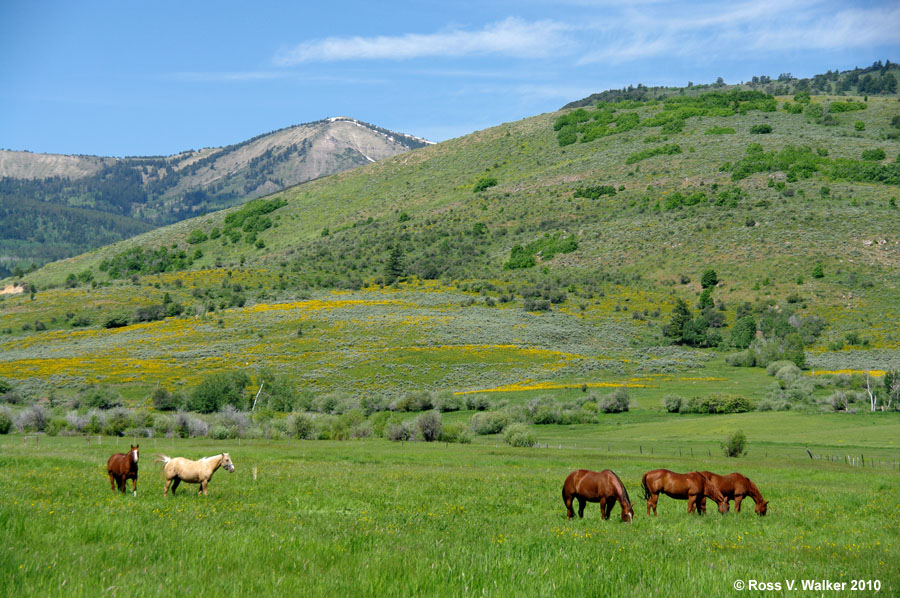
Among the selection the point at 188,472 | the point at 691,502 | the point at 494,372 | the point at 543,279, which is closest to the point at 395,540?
the point at 188,472

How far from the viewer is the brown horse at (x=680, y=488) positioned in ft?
57.1

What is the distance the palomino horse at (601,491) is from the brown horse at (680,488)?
2.40 meters

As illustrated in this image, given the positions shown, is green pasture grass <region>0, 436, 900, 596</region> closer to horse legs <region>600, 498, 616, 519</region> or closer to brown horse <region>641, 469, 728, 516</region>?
horse legs <region>600, 498, 616, 519</region>

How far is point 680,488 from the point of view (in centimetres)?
1744

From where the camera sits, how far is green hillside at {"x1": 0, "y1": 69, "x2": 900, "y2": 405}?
89.7 metres

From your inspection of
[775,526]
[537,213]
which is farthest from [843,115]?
[775,526]

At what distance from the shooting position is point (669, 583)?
25.6ft

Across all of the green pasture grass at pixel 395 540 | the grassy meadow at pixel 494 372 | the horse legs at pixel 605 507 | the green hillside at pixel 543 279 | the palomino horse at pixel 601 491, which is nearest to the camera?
the green pasture grass at pixel 395 540

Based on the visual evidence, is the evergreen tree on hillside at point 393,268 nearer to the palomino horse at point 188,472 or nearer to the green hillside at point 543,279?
the green hillside at point 543,279

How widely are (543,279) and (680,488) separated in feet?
383

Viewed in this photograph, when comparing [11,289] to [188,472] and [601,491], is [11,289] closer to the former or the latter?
[188,472]

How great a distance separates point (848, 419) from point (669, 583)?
6669 centimetres

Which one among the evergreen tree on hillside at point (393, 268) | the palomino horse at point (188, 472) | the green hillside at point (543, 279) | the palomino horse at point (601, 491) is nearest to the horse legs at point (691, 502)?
the palomino horse at point (601, 491)

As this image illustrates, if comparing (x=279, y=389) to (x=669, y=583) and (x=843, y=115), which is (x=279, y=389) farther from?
(x=843, y=115)
